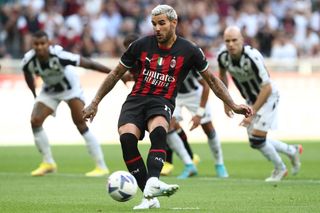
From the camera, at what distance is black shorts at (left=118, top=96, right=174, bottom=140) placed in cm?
1077

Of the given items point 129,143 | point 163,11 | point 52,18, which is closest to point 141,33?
point 52,18

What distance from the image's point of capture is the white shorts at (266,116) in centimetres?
1573

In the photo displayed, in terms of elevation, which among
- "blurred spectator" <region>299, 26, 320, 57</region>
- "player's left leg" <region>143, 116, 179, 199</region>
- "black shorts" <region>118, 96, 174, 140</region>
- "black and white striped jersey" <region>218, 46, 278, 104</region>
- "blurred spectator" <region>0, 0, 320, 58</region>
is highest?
"black shorts" <region>118, 96, 174, 140</region>

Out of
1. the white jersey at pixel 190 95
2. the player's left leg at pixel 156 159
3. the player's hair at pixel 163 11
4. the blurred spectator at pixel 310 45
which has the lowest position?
the blurred spectator at pixel 310 45

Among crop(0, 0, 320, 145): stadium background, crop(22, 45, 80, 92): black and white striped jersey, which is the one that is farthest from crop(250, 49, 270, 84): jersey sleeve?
crop(0, 0, 320, 145): stadium background

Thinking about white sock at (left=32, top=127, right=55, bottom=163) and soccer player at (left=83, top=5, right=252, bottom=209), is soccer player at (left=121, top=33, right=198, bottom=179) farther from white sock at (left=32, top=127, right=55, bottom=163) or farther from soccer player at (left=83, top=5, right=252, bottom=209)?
soccer player at (left=83, top=5, right=252, bottom=209)

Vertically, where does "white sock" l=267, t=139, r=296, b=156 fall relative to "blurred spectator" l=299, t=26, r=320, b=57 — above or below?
above

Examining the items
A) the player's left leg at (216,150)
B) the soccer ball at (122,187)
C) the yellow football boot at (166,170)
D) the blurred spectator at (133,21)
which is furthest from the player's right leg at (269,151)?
the blurred spectator at (133,21)

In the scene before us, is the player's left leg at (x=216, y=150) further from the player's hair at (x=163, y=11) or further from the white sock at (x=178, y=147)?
the player's hair at (x=163, y=11)

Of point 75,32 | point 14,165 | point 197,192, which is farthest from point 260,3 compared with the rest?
point 197,192

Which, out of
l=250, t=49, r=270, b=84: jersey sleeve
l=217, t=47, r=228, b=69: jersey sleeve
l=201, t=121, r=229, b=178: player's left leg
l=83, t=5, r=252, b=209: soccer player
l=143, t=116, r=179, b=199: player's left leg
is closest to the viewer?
l=143, t=116, r=179, b=199: player's left leg

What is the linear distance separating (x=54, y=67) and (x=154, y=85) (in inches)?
235

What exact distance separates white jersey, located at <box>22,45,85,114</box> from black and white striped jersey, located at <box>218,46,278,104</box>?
2.64 metres

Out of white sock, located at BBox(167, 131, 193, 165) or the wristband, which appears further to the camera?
white sock, located at BBox(167, 131, 193, 165)
